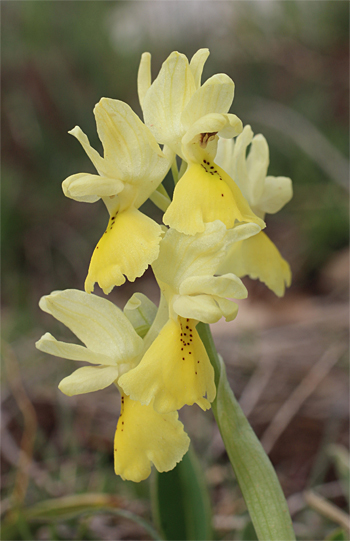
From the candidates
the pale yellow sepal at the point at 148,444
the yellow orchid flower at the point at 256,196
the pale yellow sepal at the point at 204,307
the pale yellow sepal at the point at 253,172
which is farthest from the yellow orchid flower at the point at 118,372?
the pale yellow sepal at the point at 253,172

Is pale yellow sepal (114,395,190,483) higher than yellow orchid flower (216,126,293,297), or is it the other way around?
yellow orchid flower (216,126,293,297)

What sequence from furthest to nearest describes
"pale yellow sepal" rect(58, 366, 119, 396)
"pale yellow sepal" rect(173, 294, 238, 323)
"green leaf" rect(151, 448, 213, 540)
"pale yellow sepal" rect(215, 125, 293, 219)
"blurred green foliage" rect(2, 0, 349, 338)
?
"blurred green foliage" rect(2, 0, 349, 338) < "green leaf" rect(151, 448, 213, 540) < "pale yellow sepal" rect(215, 125, 293, 219) < "pale yellow sepal" rect(58, 366, 119, 396) < "pale yellow sepal" rect(173, 294, 238, 323)

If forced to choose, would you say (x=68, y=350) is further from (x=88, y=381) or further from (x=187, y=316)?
(x=187, y=316)

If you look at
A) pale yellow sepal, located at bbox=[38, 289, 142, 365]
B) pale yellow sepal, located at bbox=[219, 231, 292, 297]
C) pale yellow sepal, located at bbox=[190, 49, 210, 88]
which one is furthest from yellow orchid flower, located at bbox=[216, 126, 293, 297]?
pale yellow sepal, located at bbox=[38, 289, 142, 365]

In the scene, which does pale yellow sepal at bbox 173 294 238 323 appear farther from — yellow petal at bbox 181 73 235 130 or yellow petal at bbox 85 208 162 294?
yellow petal at bbox 181 73 235 130

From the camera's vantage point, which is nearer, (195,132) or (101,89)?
(195,132)

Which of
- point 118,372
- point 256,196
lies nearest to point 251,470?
point 118,372

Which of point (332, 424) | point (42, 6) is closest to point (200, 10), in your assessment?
point (42, 6)
